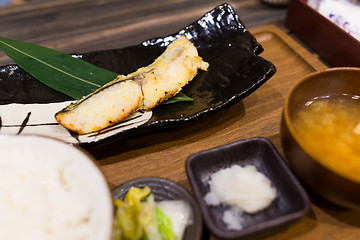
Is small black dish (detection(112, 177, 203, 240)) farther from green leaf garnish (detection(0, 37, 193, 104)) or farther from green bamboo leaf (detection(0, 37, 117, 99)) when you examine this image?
green bamboo leaf (detection(0, 37, 117, 99))

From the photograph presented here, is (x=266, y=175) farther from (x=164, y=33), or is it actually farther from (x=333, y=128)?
(x=164, y=33)

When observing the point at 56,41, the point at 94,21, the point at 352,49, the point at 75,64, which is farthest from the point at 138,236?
the point at 94,21

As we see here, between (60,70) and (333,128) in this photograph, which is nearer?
(333,128)

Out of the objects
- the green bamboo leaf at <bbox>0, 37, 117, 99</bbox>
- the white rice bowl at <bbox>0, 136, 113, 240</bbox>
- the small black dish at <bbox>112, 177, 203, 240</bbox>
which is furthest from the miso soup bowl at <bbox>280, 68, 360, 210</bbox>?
the green bamboo leaf at <bbox>0, 37, 117, 99</bbox>

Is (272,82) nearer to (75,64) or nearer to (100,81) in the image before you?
(100,81)

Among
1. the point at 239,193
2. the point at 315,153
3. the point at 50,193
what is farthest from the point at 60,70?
the point at 315,153

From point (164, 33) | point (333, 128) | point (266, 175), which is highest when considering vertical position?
point (164, 33)

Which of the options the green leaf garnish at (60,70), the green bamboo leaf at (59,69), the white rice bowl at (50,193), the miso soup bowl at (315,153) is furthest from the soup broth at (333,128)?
the green bamboo leaf at (59,69)
